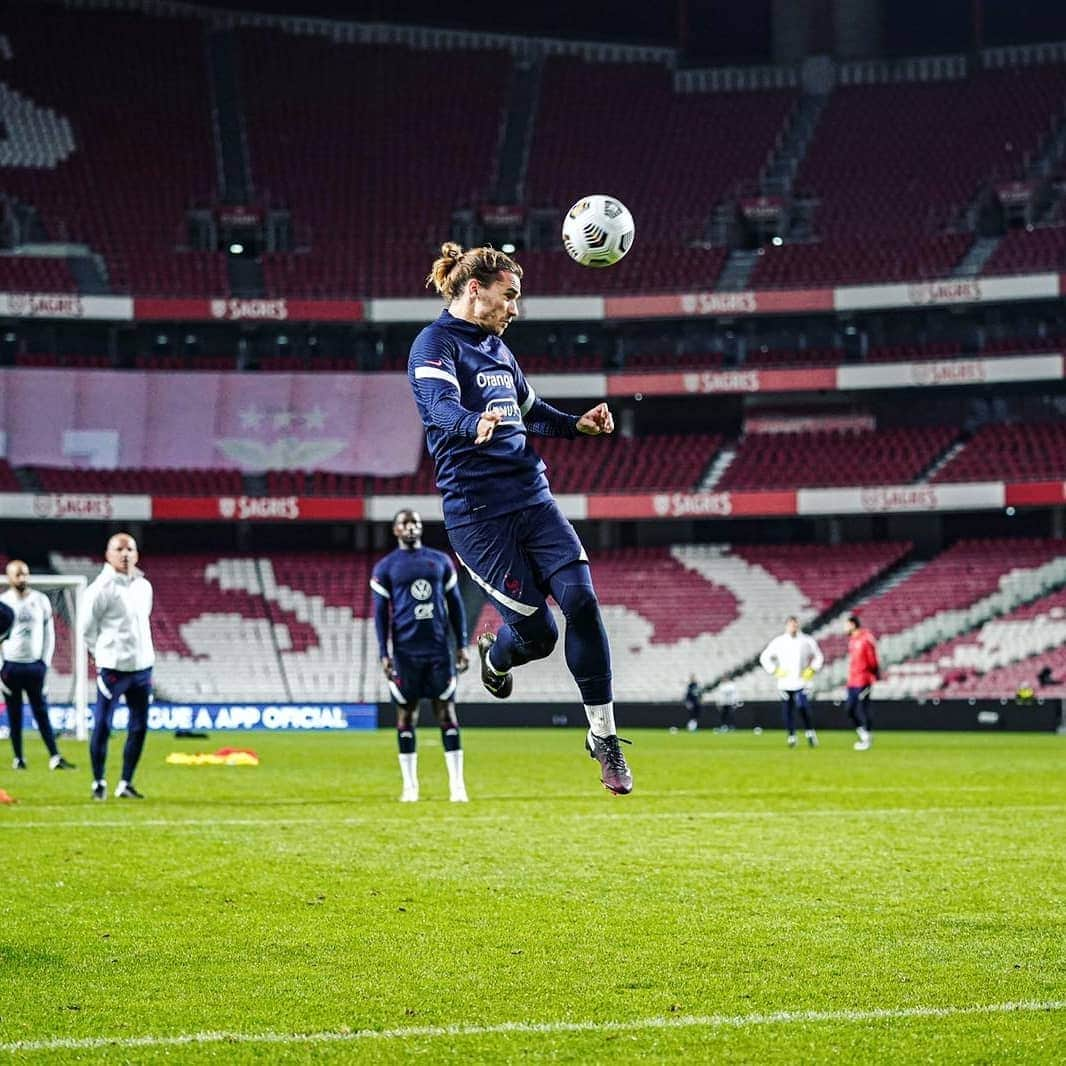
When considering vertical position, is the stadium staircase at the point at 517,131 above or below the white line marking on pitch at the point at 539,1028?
above

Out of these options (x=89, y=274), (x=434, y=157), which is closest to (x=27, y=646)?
(x=89, y=274)

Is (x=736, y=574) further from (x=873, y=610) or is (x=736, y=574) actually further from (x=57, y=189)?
(x=57, y=189)

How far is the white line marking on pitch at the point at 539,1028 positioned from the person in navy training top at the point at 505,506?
1929 mm

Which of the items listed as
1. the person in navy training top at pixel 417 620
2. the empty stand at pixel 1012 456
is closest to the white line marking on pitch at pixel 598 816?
the person in navy training top at pixel 417 620

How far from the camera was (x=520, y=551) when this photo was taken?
25.1 feet

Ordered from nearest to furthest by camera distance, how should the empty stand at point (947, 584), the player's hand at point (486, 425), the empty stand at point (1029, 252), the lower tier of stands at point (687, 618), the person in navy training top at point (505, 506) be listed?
the player's hand at point (486, 425) < the person in navy training top at point (505, 506) < the lower tier of stands at point (687, 618) < the empty stand at point (947, 584) < the empty stand at point (1029, 252)

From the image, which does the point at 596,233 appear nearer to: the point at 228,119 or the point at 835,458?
the point at 835,458

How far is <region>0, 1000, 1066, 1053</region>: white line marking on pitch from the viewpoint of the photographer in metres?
5.21

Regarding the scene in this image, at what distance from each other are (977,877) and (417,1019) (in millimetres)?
4709

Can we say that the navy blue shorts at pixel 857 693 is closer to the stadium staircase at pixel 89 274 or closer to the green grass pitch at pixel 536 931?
the green grass pitch at pixel 536 931

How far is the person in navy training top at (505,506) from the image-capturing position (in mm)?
7484

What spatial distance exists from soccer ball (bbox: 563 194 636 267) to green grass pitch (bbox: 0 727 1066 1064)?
3.29m

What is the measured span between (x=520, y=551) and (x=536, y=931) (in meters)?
1.79

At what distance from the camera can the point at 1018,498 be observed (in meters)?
46.8
